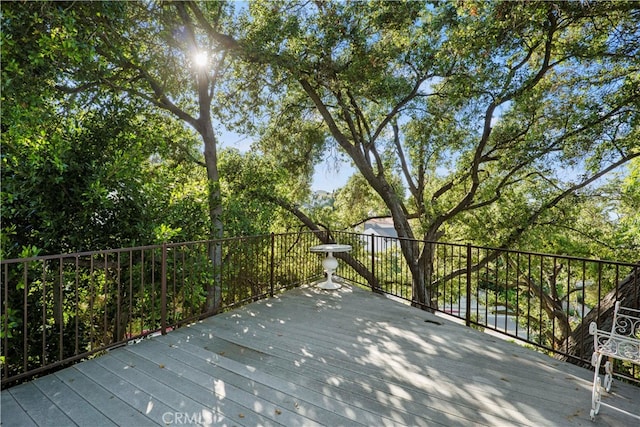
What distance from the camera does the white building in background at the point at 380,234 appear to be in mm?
5059

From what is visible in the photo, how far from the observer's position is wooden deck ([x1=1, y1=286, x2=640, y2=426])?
1928 mm

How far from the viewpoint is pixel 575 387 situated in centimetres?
232

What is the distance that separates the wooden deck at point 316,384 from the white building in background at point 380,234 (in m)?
1.84

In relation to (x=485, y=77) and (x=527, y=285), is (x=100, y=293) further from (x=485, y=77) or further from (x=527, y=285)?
(x=527, y=285)

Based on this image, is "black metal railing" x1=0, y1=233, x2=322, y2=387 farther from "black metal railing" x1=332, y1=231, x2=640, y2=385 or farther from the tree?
the tree

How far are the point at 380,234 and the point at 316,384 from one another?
10.9 meters

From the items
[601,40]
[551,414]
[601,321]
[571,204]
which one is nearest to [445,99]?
[601,40]

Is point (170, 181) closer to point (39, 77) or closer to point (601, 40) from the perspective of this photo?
point (39, 77)

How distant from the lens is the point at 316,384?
2.29 metres

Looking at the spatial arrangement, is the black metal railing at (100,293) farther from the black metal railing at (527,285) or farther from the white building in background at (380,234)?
the black metal railing at (527,285)

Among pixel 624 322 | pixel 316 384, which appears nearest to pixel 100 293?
pixel 316 384

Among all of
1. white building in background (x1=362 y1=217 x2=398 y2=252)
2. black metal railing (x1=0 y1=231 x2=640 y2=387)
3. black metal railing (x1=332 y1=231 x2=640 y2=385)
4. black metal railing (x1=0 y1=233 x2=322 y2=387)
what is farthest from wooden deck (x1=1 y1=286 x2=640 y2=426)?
white building in background (x1=362 y1=217 x2=398 y2=252)

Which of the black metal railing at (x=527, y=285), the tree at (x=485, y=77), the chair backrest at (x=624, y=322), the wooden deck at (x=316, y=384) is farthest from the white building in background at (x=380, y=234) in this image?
the chair backrest at (x=624, y=322)

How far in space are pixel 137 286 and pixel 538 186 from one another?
30.2ft
